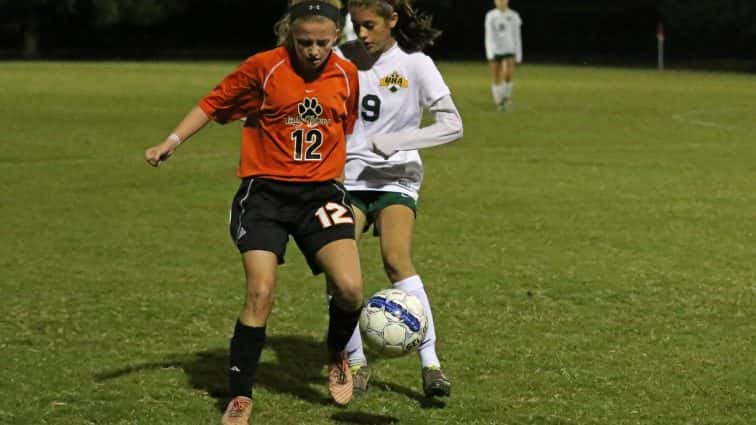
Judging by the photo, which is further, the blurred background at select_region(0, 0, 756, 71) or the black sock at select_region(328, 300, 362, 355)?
the blurred background at select_region(0, 0, 756, 71)

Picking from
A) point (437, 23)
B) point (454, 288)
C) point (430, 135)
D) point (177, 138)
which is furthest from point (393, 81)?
point (437, 23)

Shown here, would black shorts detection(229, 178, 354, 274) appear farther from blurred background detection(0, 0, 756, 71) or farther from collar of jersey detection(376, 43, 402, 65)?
blurred background detection(0, 0, 756, 71)

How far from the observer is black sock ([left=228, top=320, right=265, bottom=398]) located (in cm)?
609

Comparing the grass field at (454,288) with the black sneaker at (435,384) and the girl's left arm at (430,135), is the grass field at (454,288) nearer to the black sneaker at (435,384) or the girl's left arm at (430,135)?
the black sneaker at (435,384)

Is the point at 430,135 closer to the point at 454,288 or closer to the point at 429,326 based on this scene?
the point at 429,326

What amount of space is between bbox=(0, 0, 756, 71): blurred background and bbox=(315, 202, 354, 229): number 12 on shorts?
50.6 meters

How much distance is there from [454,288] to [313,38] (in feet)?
12.6

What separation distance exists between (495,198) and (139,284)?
5.74 meters

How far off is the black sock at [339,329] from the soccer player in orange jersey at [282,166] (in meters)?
0.28

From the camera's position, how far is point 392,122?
677 cm

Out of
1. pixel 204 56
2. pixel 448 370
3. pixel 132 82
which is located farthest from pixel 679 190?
pixel 204 56

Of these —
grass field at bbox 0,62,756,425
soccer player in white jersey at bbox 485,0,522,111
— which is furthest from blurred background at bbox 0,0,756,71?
grass field at bbox 0,62,756,425

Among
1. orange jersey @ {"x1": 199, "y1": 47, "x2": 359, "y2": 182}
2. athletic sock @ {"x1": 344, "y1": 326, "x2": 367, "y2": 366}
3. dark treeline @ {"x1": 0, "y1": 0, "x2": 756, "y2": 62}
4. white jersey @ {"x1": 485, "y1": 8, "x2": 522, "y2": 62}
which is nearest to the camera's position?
orange jersey @ {"x1": 199, "y1": 47, "x2": 359, "y2": 182}

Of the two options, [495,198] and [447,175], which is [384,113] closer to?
[495,198]
